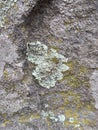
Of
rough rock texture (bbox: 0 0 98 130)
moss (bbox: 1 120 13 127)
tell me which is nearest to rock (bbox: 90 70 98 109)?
rough rock texture (bbox: 0 0 98 130)

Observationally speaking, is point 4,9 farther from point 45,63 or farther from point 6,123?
point 6,123

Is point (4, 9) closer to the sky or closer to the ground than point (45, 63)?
closer to the sky

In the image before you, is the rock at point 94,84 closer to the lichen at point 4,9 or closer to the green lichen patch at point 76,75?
the green lichen patch at point 76,75

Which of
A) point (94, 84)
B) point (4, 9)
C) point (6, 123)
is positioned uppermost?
point (4, 9)

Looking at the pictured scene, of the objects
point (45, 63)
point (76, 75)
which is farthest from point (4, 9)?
point (76, 75)

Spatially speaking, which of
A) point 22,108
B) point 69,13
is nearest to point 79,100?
point 22,108

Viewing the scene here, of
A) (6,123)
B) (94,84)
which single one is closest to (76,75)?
(94,84)

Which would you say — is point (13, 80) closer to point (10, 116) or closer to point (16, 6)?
point (10, 116)
